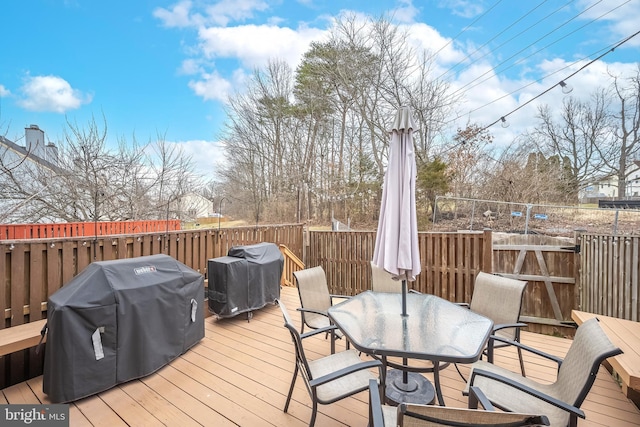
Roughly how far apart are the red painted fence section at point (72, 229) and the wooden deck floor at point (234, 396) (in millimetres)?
1946

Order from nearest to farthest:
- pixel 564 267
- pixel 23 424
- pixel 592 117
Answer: pixel 23 424, pixel 564 267, pixel 592 117

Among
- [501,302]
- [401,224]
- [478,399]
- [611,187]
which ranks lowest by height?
[478,399]

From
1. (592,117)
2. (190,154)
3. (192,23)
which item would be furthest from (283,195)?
(592,117)

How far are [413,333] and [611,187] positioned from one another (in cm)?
1247

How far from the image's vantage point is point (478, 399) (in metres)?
1.54

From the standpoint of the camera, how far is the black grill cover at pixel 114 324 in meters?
2.22

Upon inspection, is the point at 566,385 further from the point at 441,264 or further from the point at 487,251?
the point at 441,264

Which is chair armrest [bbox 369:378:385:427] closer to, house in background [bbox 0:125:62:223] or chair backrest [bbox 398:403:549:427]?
chair backrest [bbox 398:403:549:427]

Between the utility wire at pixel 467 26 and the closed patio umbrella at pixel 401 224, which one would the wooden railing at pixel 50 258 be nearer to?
the closed patio umbrella at pixel 401 224

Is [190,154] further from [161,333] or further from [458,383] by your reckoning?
[458,383]

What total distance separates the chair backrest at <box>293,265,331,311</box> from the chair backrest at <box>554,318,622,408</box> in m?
2.13

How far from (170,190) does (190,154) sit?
49.1 inches

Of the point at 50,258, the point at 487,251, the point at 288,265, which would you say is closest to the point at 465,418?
the point at 50,258

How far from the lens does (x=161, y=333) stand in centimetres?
282
